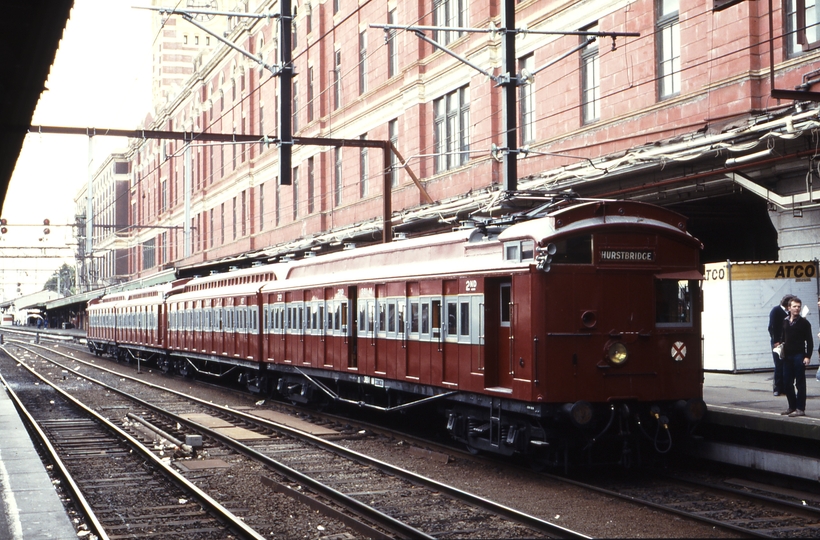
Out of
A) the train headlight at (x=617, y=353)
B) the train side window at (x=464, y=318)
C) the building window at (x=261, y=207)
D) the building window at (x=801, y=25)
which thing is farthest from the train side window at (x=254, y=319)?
the building window at (x=261, y=207)


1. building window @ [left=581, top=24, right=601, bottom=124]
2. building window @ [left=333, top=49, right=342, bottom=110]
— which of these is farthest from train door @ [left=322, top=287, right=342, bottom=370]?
building window @ [left=333, top=49, right=342, bottom=110]

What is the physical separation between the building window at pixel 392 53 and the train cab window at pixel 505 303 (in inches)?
897

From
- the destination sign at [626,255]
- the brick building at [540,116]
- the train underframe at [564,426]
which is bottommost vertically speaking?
the train underframe at [564,426]

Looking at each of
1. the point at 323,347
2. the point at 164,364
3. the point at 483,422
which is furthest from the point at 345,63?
the point at 483,422

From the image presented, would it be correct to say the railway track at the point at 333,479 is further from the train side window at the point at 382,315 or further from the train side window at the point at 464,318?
the train side window at the point at 464,318

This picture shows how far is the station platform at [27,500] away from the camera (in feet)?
28.7

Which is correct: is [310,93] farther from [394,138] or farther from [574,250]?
[574,250]

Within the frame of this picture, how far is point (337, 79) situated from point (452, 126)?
431 inches

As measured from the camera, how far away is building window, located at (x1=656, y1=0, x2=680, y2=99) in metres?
20.8

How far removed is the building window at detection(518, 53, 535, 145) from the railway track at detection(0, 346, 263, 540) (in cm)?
1289

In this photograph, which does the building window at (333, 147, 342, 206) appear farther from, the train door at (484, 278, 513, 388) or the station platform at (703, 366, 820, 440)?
the train door at (484, 278, 513, 388)

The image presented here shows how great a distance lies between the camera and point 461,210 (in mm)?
25672

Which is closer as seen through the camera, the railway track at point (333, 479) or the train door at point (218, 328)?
the railway track at point (333, 479)

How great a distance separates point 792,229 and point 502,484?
29.7 feet
